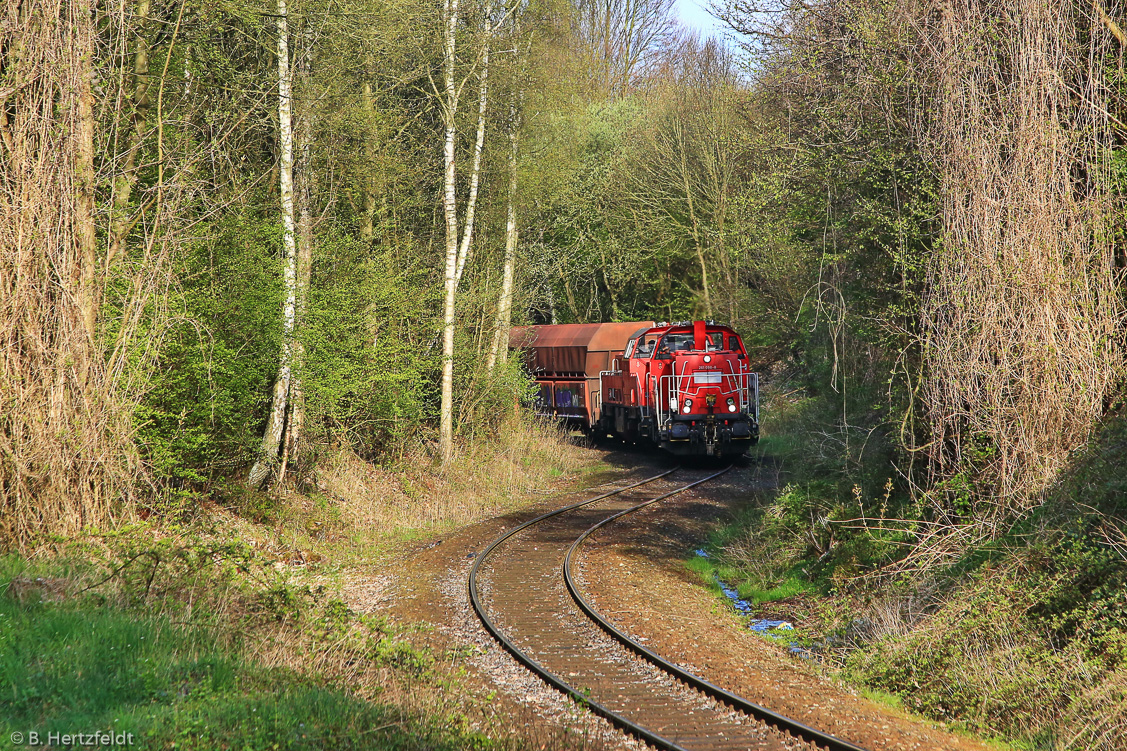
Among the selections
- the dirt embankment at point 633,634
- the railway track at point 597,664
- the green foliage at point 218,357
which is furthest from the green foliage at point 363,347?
the railway track at point 597,664

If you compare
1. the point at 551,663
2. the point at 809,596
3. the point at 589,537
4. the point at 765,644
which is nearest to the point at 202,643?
the point at 551,663

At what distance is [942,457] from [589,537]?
6.02 metres

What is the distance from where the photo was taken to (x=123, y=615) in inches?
255

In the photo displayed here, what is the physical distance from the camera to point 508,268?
813 inches

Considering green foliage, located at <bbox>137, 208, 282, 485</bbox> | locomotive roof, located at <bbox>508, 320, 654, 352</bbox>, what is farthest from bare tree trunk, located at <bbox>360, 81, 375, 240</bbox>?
locomotive roof, located at <bbox>508, 320, 654, 352</bbox>

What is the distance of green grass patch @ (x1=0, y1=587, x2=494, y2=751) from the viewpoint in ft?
15.8

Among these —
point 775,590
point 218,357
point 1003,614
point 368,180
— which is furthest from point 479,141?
point 1003,614

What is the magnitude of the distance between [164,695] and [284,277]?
7.64 metres

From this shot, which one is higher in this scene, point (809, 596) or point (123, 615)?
point (123, 615)

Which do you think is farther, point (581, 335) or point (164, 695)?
point (581, 335)

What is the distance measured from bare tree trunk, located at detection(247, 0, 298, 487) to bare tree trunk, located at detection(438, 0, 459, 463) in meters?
4.57

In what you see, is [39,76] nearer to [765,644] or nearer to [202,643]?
[202,643]

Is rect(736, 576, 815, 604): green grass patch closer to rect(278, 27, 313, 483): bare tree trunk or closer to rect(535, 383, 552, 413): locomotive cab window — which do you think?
rect(278, 27, 313, 483): bare tree trunk

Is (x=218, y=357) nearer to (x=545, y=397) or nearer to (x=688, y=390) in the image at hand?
(x=688, y=390)
